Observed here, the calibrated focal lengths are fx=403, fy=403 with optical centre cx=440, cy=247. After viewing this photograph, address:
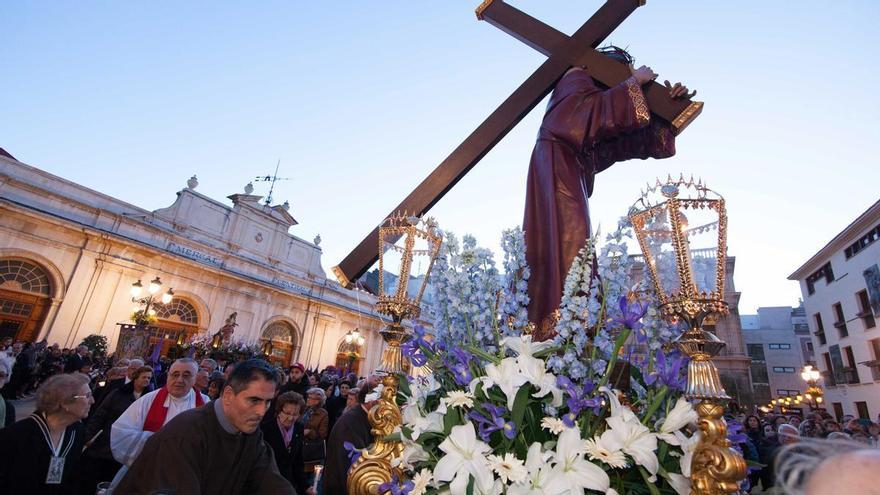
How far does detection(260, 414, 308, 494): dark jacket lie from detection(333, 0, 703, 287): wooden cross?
2124 mm

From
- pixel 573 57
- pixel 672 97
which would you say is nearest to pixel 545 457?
pixel 672 97

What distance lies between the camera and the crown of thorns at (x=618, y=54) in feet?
10.4

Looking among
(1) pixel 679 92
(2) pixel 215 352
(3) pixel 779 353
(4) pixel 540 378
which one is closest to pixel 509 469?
(4) pixel 540 378

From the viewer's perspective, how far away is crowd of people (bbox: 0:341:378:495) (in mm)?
2039

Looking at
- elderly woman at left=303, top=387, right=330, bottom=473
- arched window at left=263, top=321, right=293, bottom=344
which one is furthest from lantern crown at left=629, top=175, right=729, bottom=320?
arched window at left=263, top=321, right=293, bottom=344

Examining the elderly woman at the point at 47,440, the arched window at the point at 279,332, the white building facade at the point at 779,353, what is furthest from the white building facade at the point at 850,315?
the arched window at the point at 279,332

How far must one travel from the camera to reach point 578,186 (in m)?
2.51

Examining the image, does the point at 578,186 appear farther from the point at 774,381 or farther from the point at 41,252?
the point at 774,381

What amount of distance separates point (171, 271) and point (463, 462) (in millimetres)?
22490

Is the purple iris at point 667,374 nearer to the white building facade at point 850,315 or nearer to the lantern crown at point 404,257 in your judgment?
the lantern crown at point 404,257

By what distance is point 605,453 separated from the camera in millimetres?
1122

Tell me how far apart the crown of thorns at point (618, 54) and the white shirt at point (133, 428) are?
175 inches

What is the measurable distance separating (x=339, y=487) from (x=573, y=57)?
145 inches

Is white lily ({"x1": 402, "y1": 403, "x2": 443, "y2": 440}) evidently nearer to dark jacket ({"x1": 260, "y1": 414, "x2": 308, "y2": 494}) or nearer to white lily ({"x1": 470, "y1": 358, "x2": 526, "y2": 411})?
white lily ({"x1": 470, "y1": 358, "x2": 526, "y2": 411})
